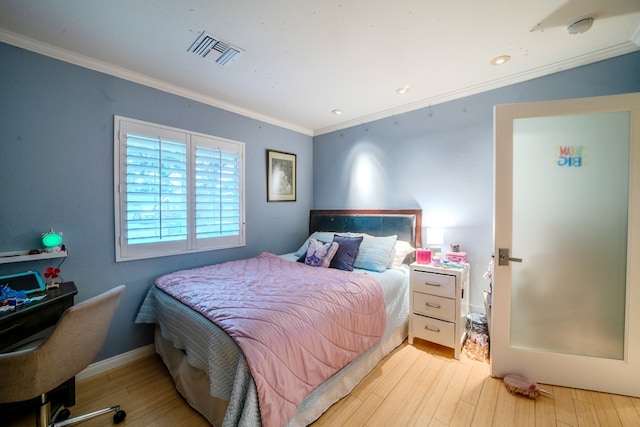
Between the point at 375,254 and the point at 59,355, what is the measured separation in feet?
7.69

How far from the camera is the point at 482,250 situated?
253cm

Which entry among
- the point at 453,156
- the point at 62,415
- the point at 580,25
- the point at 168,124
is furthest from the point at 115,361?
the point at 580,25

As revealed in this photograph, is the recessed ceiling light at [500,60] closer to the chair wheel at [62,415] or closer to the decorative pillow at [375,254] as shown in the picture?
the decorative pillow at [375,254]

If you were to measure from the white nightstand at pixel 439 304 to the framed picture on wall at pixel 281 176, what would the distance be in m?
2.01

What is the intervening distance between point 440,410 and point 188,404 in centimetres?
170

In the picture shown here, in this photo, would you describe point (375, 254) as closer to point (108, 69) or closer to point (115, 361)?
point (115, 361)

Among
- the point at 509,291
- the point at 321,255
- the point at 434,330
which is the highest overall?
the point at 321,255

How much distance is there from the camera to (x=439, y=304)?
225 centimetres

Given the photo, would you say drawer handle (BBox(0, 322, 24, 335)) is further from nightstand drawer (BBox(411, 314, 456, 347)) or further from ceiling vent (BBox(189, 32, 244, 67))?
nightstand drawer (BBox(411, 314, 456, 347))

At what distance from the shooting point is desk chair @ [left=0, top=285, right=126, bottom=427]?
1.13 meters

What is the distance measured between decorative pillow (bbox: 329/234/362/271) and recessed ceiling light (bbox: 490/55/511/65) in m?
1.97

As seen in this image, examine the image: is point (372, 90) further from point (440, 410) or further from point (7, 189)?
point (7, 189)

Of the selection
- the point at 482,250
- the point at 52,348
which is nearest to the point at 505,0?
the point at 482,250

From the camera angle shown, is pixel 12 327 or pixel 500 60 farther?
pixel 500 60
